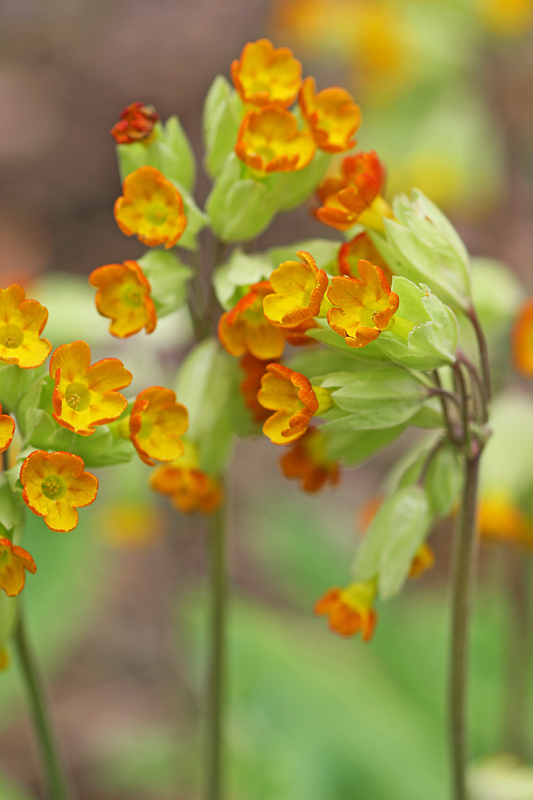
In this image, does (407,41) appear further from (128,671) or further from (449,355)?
(449,355)

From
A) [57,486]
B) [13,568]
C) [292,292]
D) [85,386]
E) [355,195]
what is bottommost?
[13,568]

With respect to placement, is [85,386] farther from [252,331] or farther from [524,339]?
[524,339]

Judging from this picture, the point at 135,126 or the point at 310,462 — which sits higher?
the point at 135,126

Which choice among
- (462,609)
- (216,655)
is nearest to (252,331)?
(462,609)

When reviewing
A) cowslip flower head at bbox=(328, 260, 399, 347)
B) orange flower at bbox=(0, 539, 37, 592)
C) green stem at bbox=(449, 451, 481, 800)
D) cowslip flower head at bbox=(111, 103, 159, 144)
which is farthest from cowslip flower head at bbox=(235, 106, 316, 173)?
orange flower at bbox=(0, 539, 37, 592)

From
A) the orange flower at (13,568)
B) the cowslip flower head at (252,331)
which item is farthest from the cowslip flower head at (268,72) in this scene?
the orange flower at (13,568)

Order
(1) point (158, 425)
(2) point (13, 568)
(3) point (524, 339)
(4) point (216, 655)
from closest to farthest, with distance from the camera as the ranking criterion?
(2) point (13, 568)
(1) point (158, 425)
(4) point (216, 655)
(3) point (524, 339)

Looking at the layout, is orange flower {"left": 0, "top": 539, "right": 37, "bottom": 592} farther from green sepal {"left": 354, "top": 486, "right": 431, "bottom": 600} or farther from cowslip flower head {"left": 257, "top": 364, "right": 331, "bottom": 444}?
green sepal {"left": 354, "top": 486, "right": 431, "bottom": 600}
